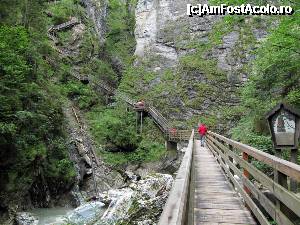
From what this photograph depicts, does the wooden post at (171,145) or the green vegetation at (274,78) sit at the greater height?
the green vegetation at (274,78)

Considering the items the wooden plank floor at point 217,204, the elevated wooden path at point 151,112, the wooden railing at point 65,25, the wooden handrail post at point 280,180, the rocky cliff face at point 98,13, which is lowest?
the wooden plank floor at point 217,204

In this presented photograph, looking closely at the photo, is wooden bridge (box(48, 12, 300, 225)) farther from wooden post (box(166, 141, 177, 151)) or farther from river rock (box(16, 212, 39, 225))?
wooden post (box(166, 141, 177, 151))

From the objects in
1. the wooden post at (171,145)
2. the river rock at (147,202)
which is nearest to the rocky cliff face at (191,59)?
the wooden post at (171,145)

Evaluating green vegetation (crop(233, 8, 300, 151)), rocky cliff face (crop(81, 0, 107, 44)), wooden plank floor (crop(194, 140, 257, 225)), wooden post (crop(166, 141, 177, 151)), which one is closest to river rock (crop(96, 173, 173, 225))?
wooden plank floor (crop(194, 140, 257, 225))

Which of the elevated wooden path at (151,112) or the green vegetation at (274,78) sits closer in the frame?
the green vegetation at (274,78)

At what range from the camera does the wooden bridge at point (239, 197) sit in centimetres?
296

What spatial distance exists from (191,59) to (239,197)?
3443 centimetres

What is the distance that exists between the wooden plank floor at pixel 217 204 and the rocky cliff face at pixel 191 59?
25.8m

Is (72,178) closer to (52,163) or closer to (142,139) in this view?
(52,163)

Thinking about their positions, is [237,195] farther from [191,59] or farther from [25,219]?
[191,59]

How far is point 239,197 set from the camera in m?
6.65

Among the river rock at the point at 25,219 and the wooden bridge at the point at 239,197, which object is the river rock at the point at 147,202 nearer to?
the wooden bridge at the point at 239,197

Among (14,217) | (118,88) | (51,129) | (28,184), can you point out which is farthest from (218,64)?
(14,217)

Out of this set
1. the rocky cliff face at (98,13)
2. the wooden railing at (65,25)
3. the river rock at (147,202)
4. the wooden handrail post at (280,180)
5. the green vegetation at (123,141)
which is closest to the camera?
the wooden handrail post at (280,180)
